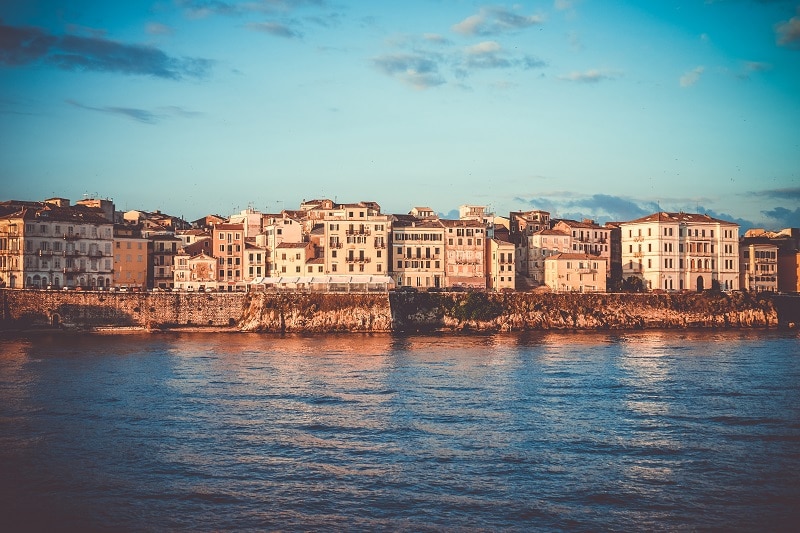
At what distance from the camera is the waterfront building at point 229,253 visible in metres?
101

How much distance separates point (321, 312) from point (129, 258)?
1272 inches

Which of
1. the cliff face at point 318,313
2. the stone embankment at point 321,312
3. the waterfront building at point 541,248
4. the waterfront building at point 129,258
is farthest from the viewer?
the waterfront building at point 541,248

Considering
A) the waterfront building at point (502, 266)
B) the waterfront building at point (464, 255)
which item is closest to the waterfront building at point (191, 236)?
the waterfront building at point (464, 255)

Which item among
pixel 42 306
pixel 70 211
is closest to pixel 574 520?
pixel 42 306

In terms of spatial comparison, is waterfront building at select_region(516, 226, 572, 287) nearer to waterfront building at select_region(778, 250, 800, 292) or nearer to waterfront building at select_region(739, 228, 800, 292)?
waterfront building at select_region(739, 228, 800, 292)

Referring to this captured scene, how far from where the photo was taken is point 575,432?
119 feet

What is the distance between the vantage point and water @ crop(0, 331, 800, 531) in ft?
84.5

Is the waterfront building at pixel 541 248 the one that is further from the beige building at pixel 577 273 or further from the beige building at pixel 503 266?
the beige building at pixel 503 266

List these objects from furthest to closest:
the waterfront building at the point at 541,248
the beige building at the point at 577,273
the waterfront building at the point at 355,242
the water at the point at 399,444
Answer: the waterfront building at the point at 541,248
the beige building at the point at 577,273
the waterfront building at the point at 355,242
the water at the point at 399,444

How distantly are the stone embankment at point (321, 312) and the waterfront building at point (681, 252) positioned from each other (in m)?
14.9

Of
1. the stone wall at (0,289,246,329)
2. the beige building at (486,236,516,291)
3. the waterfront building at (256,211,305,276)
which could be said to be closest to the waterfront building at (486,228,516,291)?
the beige building at (486,236,516,291)

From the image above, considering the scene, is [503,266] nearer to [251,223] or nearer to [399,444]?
[251,223]

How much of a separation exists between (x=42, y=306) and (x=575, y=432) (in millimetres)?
69336

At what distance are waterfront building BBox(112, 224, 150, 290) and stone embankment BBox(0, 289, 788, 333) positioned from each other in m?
13.9
